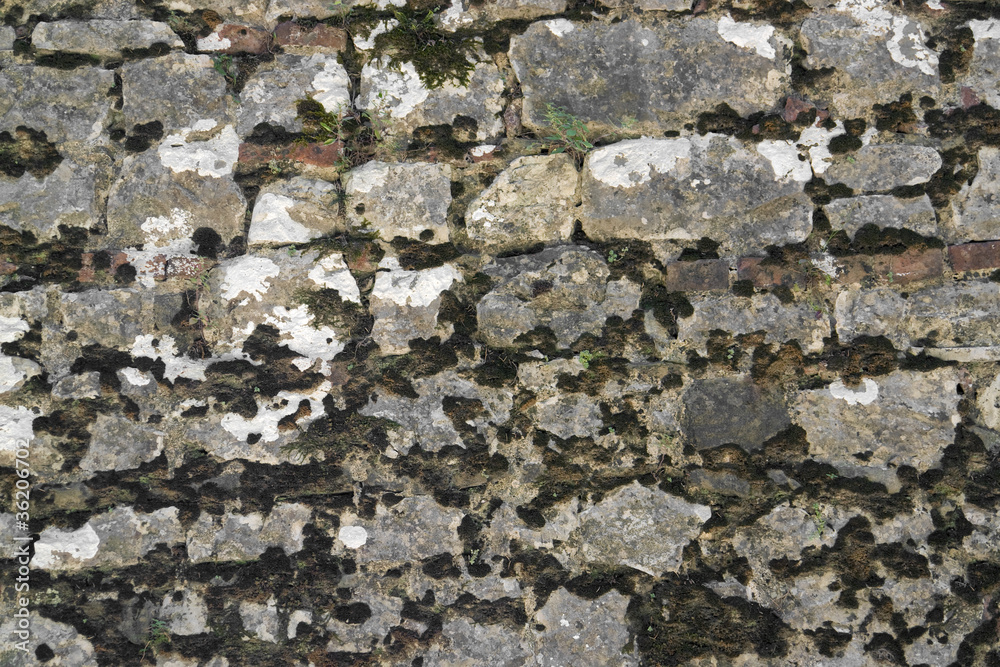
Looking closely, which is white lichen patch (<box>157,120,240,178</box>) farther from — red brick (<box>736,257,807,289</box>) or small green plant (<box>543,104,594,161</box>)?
red brick (<box>736,257,807,289</box>)

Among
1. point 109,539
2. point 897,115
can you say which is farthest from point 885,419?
point 109,539

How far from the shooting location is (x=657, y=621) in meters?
2.04

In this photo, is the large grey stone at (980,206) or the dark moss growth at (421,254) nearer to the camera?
the large grey stone at (980,206)

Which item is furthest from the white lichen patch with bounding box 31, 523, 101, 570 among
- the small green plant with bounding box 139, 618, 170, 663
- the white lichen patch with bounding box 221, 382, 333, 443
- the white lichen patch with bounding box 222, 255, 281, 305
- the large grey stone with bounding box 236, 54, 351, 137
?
the large grey stone with bounding box 236, 54, 351, 137

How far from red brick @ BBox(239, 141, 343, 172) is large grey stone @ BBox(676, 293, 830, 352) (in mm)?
1410

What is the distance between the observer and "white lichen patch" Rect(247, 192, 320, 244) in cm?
218

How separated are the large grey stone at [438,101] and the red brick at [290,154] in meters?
0.22

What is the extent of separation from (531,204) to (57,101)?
1.79m

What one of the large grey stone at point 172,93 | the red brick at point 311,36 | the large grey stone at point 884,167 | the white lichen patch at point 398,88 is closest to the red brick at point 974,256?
the large grey stone at point 884,167

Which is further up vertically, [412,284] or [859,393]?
[412,284]

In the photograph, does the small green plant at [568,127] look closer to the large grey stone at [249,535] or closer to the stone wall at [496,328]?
the stone wall at [496,328]

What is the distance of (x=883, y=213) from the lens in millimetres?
2031

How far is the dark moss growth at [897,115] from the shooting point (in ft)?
6.69

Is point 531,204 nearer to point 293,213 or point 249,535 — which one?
point 293,213
